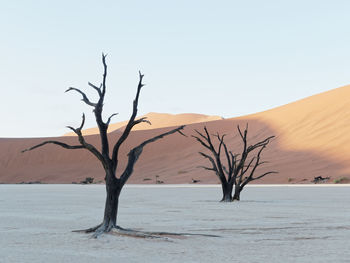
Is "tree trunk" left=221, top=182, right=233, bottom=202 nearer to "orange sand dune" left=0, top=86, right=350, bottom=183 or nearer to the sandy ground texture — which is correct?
the sandy ground texture

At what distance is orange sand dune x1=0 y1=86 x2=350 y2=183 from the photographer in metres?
46.5

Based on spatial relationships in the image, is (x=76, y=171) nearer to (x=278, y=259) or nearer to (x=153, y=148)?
(x=153, y=148)

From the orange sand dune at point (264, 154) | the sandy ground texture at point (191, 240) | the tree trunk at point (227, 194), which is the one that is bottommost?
the sandy ground texture at point (191, 240)

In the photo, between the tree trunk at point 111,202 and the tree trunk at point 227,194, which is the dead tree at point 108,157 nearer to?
the tree trunk at point 111,202

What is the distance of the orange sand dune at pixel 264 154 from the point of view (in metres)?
46.5

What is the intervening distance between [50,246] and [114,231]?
4.42 ft

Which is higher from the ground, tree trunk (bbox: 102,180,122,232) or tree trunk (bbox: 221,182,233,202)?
tree trunk (bbox: 221,182,233,202)

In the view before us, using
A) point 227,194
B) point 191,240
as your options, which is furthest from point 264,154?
point 191,240

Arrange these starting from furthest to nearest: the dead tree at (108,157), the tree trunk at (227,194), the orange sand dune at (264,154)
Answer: the orange sand dune at (264,154) < the tree trunk at (227,194) < the dead tree at (108,157)

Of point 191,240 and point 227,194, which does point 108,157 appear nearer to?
point 191,240

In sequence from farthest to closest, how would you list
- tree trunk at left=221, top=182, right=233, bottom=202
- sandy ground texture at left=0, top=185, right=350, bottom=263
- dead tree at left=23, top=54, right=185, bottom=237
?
tree trunk at left=221, top=182, right=233, bottom=202 < dead tree at left=23, top=54, right=185, bottom=237 < sandy ground texture at left=0, top=185, right=350, bottom=263

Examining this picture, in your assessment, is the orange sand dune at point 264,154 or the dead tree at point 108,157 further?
the orange sand dune at point 264,154

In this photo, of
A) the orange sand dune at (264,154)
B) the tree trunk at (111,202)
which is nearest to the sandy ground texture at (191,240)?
the tree trunk at (111,202)

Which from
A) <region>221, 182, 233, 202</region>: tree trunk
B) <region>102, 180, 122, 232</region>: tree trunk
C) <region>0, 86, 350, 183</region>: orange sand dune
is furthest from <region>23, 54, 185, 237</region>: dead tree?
<region>0, 86, 350, 183</region>: orange sand dune
